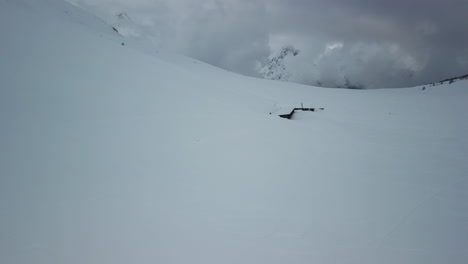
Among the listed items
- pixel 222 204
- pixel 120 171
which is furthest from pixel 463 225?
pixel 120 171

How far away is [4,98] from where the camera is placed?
524cm

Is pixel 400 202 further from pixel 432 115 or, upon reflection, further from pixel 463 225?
pixel 432 115

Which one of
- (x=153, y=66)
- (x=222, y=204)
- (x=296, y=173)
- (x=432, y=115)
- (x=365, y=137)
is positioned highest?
(x=153, y=66)

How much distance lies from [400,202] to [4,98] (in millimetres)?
7657

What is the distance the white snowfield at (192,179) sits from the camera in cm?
277

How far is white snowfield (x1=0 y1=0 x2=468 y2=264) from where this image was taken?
9.09ft

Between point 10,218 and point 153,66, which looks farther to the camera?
→ point 153,66

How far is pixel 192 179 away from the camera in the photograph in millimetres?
4281

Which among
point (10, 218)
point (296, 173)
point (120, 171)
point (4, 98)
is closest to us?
point (10, 218)

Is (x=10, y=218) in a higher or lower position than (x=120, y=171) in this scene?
lower

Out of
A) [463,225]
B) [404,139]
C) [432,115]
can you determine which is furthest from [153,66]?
[432,115]

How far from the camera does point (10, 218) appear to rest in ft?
9.35

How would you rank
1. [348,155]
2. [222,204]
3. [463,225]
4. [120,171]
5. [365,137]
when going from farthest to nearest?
[365,137]
[348,155]
[120,171]
[222,204]
[463,225]

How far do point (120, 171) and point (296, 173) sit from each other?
315 cm
